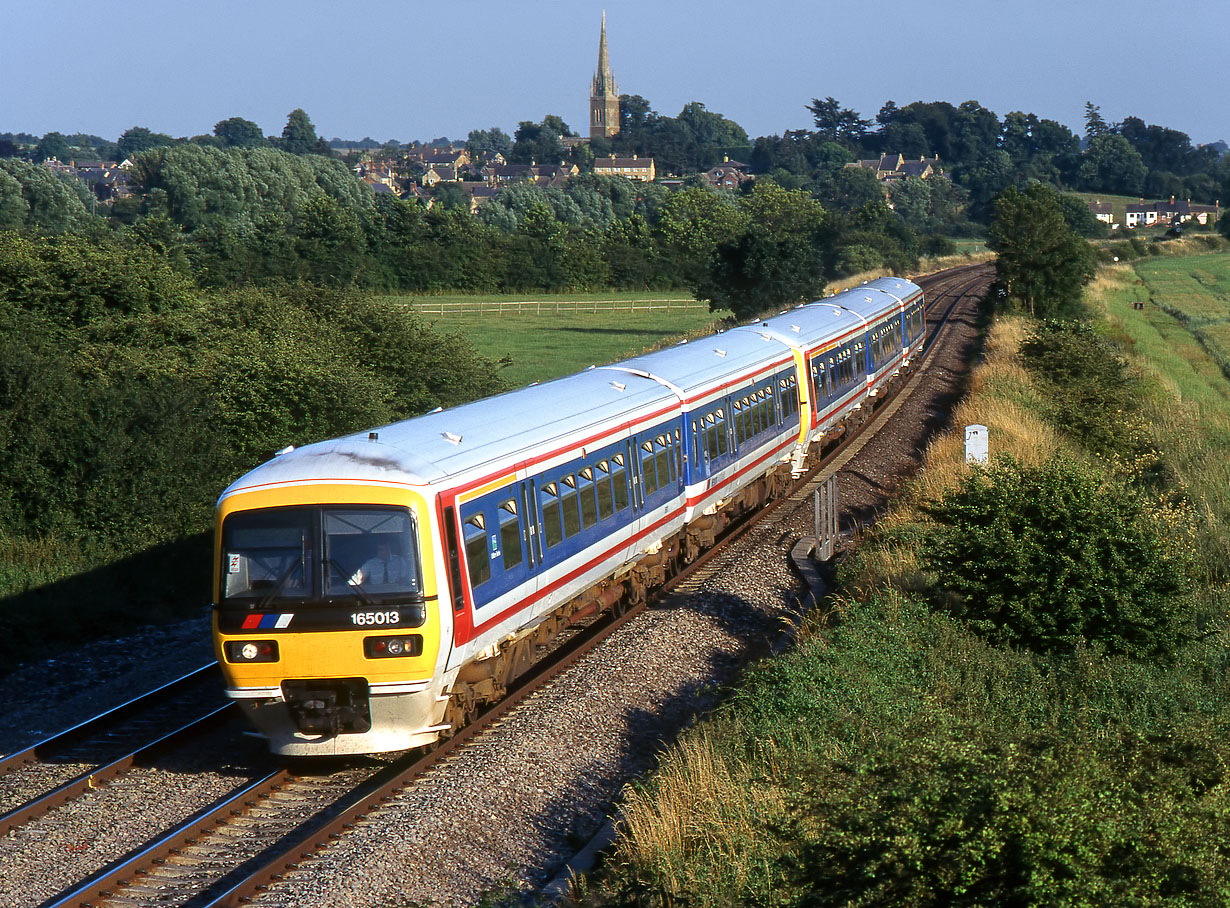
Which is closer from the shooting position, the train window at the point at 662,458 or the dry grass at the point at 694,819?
the dry grass at the point at 694,819

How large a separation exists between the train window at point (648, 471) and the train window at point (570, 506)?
2223 millimetres

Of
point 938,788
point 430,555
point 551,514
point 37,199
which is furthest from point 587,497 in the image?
point 37,199

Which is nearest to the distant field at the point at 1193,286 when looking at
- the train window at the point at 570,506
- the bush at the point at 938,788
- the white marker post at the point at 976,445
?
the white marker post at the point at 976,445

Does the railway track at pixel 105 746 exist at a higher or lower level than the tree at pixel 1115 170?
lower

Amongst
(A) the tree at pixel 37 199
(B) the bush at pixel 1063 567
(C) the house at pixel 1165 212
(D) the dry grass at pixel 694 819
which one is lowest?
(D) the dry grass at pixel 694 819

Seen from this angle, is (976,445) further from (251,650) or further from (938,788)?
(938,788)

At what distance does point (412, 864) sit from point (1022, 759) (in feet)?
14.3

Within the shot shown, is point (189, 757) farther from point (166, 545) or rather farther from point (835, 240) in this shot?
point (835, 240)

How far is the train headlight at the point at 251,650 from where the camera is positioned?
10258 millimetres

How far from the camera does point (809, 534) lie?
1973 centimetres

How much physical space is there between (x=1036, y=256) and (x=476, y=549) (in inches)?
1672

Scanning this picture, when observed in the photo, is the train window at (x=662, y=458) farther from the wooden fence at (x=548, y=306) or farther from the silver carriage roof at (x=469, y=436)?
the wooden fence at (x=548, y=306)

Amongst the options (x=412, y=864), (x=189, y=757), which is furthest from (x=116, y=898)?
(x=189, y=757)

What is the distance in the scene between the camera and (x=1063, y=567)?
41.9 ft
